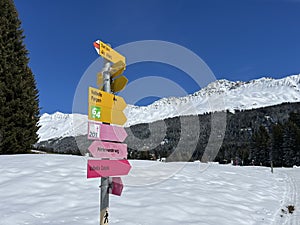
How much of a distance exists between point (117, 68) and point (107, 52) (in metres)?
0.30

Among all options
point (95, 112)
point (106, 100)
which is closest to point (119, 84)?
point (106, 100)

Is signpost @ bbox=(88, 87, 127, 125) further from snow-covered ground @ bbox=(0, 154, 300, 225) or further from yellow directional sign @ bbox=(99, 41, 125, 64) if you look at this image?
snow-covered ground @ bbox=(0, 154, 300, 225)

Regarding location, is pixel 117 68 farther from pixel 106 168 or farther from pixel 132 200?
pixel 132 200

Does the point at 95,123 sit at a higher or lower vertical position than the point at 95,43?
lower

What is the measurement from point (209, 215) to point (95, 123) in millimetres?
5148

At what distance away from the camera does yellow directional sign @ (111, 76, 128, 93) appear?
4.03 metres

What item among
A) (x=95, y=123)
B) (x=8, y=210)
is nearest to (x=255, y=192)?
(x=8, y=210)

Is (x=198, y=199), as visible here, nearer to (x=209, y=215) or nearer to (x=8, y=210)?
(x=209, y=215)

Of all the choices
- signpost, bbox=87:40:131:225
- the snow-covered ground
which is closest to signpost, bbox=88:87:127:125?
signpost, bbox=87:40:131:225

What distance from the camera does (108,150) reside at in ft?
12.2

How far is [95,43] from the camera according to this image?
3998 mm

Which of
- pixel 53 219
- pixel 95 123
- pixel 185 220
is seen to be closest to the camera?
pixel 95 123

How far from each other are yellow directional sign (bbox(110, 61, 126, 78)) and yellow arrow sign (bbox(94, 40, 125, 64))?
17cm

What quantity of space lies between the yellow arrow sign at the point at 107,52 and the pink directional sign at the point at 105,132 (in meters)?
1.04
